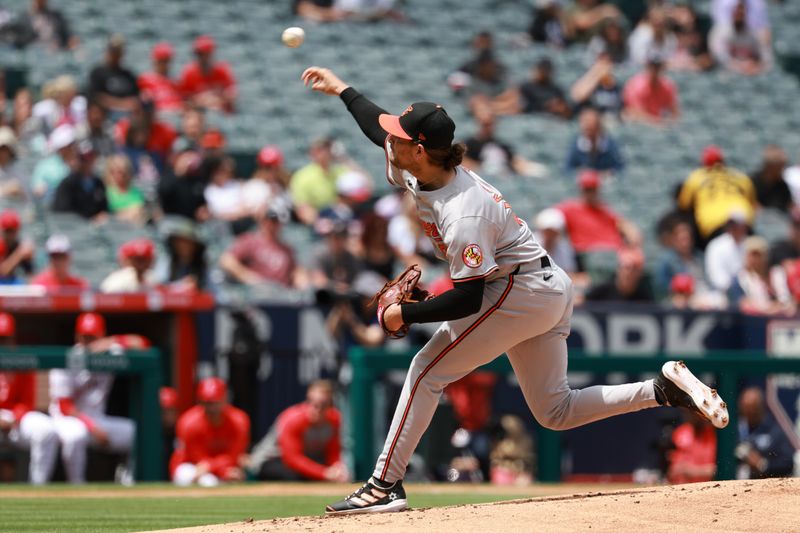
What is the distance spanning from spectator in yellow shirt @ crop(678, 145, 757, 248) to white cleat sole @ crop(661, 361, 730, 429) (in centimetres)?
722

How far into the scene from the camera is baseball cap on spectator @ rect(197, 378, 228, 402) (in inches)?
363

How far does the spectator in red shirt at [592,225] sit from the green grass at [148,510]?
15.8ft

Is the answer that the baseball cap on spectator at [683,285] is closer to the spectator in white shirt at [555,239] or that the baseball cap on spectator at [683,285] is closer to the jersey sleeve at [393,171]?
the spectator in white shirt at [555,239]

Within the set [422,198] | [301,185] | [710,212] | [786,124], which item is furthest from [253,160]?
[422,198]

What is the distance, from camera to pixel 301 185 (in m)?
12.5

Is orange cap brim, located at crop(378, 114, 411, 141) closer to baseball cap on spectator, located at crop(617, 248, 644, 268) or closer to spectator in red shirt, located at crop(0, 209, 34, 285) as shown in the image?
spectator in red shirt, located at crop(0, 209, 34, 285)

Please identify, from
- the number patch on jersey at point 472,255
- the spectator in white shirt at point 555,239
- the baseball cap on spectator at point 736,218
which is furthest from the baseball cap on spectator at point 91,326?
the baseball cap on spectator at point 736,218

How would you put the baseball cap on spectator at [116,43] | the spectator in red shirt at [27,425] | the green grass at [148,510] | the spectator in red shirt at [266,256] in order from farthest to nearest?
the baseball cap on spectator at [116,43]
the spectator in red shirt at [266,256]
the spectator in red shirt at [27,425]
the green grass at [148,510]

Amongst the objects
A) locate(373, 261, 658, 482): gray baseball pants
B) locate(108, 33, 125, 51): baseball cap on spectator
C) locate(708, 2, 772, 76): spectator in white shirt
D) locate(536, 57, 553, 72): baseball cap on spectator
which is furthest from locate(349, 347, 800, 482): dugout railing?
locate(708, 2, 772, 76): spectator in white shirt

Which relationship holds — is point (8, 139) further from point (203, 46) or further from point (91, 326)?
point (91, 326)

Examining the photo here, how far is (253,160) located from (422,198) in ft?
25.9

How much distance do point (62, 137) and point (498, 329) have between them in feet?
23.9

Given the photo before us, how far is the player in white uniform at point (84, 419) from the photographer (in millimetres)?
8930

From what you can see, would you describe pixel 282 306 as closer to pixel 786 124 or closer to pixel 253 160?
pixel 253 160
